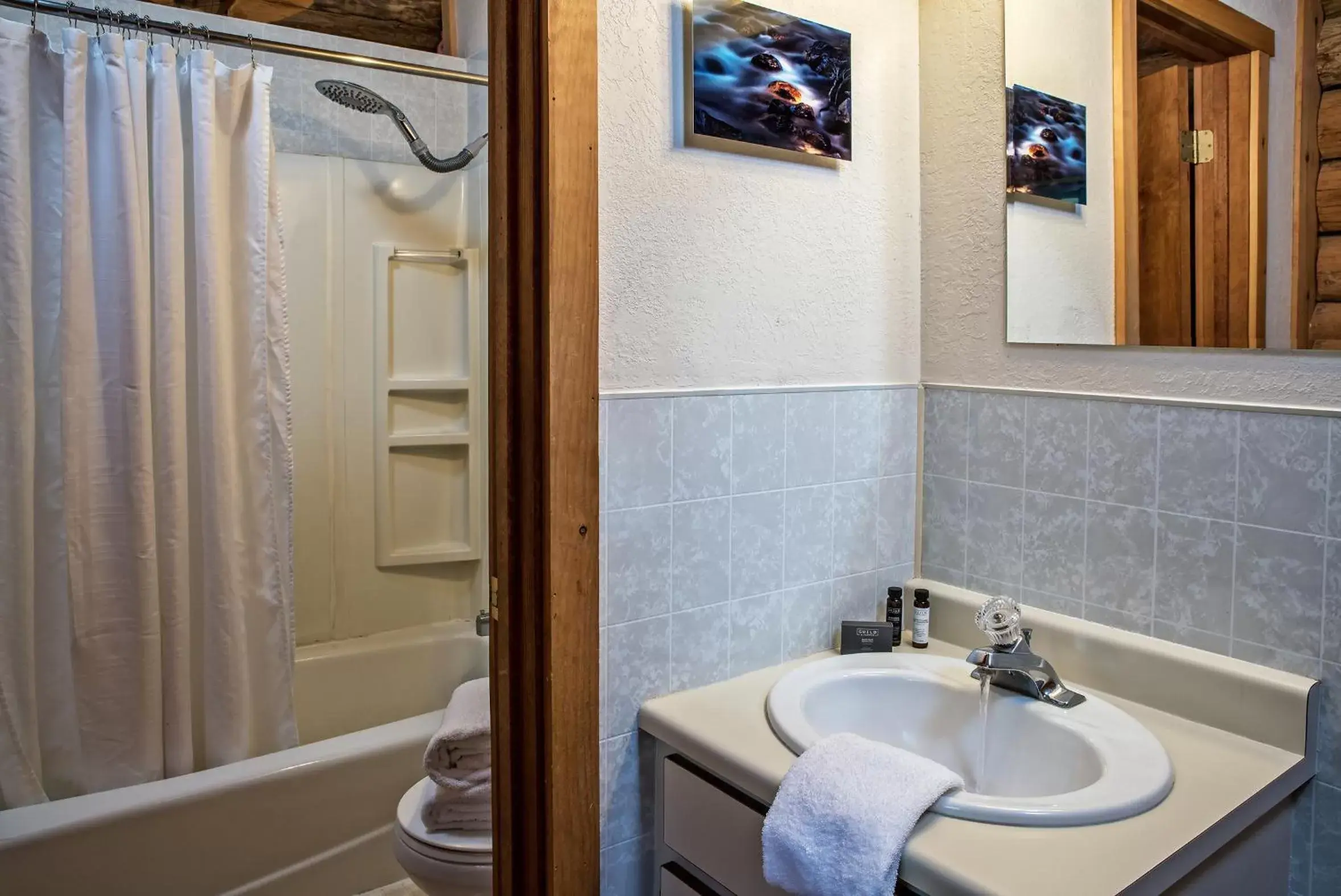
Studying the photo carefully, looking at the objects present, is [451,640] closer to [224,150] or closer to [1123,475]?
[224,150]

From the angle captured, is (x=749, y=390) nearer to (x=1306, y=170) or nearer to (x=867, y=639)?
(x=867, y=639)

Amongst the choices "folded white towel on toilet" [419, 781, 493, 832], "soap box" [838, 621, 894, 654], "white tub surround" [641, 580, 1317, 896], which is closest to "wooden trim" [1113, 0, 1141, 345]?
"white tub surround" [641, 580, 1317, 896]

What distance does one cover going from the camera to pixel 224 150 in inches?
77.7

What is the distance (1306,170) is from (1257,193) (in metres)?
0.05

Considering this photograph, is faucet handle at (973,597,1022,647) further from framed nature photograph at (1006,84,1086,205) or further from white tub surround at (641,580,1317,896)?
framed nature photograph at (1006,84,1086,205)

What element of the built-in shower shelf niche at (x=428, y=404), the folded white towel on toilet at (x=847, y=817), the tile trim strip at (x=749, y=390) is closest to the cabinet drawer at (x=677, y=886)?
the folded white towel on toilet at (x=847, y=817)

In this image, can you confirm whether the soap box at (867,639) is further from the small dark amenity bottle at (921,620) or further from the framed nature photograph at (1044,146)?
the framed nature photograph at (1044,146)

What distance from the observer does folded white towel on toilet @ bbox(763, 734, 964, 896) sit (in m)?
0.89

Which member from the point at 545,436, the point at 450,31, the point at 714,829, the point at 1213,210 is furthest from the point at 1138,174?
the point at 450,31

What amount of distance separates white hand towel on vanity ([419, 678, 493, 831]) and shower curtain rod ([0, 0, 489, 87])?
1273mm

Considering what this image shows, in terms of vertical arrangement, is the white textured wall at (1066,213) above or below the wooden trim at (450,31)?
below

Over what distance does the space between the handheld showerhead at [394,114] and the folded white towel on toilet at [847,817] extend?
155 centimetres

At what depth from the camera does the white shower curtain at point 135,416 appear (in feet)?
5.82

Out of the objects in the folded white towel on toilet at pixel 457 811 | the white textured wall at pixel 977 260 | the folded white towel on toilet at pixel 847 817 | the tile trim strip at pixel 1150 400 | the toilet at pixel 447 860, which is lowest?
the toilet at pixel 447 860
